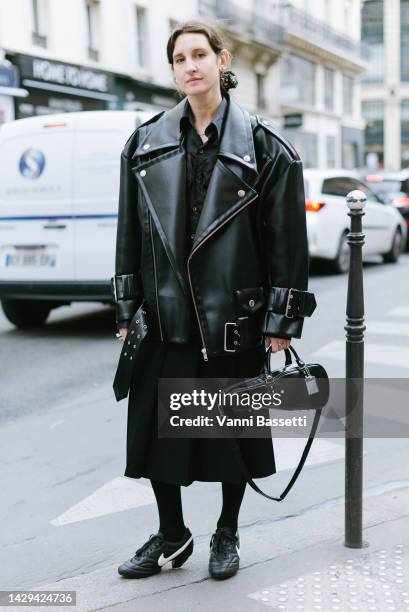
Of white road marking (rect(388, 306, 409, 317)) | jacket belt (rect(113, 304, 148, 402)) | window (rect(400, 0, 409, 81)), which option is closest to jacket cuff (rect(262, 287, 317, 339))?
jacket belt (rect(113, 304, 148, 402))

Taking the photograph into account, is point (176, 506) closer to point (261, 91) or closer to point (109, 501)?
point (109, 501)

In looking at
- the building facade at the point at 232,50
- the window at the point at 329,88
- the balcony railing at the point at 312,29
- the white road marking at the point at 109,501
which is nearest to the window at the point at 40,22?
the building facade at the point at 232,50

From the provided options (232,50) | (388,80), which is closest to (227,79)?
(232,50)

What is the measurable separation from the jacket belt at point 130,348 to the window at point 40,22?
17391 mm

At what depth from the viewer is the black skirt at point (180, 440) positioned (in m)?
2.83

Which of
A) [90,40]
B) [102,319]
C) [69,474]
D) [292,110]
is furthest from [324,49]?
[69,474]

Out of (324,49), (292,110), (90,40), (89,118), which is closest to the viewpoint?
(89,118)

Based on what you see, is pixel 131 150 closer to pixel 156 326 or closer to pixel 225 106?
pixel 225 106

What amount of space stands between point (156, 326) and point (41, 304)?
5965 mm

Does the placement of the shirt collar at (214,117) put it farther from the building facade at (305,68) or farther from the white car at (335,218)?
the building facade at (305,68)

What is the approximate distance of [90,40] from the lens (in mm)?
21047

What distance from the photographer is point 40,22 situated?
62.8 ft

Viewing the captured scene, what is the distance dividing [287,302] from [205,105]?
0.72 metres

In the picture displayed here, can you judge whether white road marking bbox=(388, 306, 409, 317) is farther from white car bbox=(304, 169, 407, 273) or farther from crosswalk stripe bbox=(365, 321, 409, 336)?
white car bbox=(304, 169, 407, 273)
